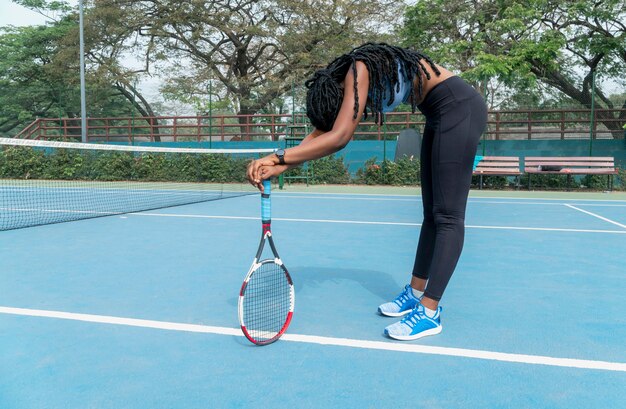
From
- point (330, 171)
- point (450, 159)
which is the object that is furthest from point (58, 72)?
point (450, 159)

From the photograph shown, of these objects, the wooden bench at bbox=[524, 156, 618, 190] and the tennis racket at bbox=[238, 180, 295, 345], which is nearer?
the tennis racket at bbox=[238, 180, 295, 345]

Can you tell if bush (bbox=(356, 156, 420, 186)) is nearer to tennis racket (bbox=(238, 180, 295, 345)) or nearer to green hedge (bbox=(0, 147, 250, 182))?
green hedge (bbox=(0, 147, 250, 182))

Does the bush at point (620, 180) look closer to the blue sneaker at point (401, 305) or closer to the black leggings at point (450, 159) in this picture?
the blue sneaker at point (401, 305)

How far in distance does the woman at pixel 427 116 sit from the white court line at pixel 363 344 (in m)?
0.13

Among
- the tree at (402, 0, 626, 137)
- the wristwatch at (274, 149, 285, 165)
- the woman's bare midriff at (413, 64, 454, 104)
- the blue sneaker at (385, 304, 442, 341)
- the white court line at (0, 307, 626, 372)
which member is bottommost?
the white court line at (0, 307, 626, 372)

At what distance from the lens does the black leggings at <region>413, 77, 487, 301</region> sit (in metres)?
2.78

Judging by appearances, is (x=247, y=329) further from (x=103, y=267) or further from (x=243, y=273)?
Result: (x=103, y=267)

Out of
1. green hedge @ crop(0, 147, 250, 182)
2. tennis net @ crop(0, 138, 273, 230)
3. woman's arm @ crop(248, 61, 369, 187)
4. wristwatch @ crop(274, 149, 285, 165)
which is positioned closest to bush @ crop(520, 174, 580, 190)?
tennis net @ crop(0, 138, 273, 230)

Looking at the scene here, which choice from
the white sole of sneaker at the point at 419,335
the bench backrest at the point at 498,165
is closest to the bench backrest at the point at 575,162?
the bench backrest at the point at 498,165

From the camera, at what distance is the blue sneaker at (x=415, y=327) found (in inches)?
108

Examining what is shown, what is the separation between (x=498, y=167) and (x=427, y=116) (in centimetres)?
1199

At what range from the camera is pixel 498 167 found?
1406 cm

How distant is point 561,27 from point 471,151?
55.3ft

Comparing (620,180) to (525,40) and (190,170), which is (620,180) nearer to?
(525,40)
